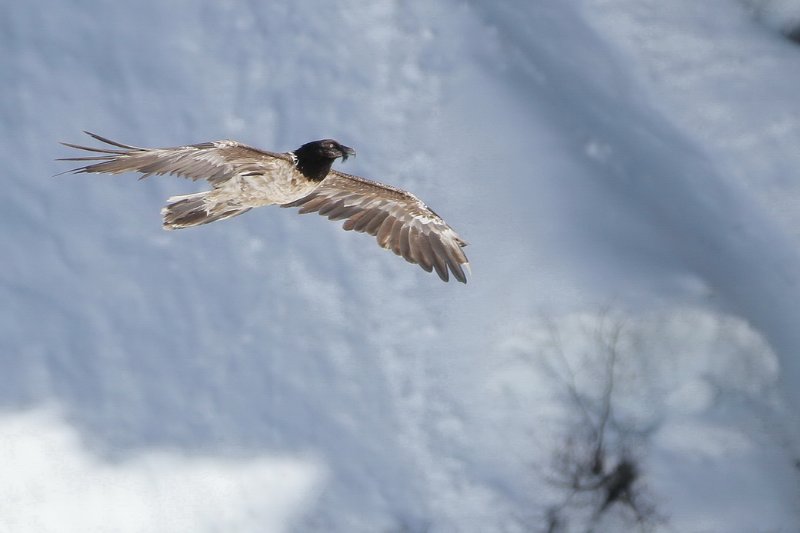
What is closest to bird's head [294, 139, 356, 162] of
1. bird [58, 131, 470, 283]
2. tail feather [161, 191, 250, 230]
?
bird [58, 131, 470, 283]

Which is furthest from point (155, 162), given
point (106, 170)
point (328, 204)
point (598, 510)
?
point (598, 510)

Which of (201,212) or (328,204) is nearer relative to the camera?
(201,212)

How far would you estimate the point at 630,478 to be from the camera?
91.7 ft

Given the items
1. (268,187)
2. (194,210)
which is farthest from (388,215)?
(194,210)

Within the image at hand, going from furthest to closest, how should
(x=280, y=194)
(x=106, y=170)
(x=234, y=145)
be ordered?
(x=280, y=194) < (x=234, y=145) < (x=106, y=170)

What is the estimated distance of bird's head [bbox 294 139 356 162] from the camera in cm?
1322

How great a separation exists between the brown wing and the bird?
0.01 m

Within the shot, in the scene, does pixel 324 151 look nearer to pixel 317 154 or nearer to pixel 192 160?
pixel 317 154

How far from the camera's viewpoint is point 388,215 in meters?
14.8

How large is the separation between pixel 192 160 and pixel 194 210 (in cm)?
92

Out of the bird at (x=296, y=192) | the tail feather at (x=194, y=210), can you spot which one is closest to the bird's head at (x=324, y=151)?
the bird at (x=296, y=192)

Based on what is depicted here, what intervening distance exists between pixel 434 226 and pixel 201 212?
3449 mm

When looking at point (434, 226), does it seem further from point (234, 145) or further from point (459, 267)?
point (234, 145)

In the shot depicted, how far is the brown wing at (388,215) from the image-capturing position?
558 inches
